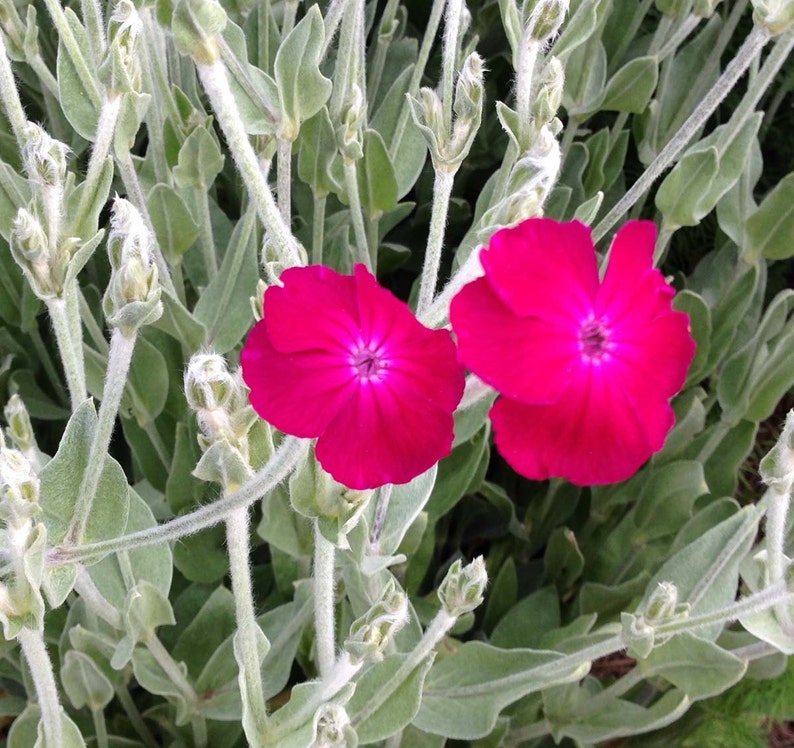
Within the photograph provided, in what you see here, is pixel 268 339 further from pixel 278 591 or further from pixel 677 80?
pixel 677 80

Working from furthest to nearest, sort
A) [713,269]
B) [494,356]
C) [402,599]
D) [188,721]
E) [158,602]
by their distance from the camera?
[713,269] → [188,721] → [158,602] → [402,599] → [494,356]

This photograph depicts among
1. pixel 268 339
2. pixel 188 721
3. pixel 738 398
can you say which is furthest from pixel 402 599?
pixel 738 398

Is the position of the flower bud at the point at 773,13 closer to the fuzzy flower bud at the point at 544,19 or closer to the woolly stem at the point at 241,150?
the fuzzy flower bud at the point at 544,19

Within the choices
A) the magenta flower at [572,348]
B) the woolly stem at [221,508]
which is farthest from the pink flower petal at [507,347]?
the woolly stem at [221,508]

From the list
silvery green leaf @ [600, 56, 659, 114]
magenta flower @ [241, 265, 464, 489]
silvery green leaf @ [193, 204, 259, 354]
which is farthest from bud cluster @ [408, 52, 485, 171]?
silvery green leaf @ [600, 56, 659, 114]

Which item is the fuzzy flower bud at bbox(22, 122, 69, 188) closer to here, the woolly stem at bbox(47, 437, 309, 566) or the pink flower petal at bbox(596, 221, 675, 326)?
the woolly stem at bbox(47, 437, 309, 566)
